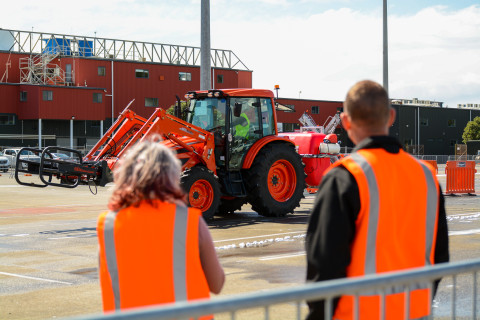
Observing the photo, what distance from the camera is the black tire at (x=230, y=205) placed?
56.0ft

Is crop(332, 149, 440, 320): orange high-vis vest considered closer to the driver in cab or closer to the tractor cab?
the tractor cab

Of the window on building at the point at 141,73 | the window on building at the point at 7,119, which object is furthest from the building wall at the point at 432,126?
the window on building at the point at 7,119

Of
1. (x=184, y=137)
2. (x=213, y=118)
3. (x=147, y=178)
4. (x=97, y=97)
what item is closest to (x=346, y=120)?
(x=147, y=178)

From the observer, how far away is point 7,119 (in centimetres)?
5750

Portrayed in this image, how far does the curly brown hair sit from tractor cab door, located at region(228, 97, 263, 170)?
12.2 metres

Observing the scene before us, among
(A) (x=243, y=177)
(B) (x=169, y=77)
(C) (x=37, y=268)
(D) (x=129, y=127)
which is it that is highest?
(B) (x=169, y=77)

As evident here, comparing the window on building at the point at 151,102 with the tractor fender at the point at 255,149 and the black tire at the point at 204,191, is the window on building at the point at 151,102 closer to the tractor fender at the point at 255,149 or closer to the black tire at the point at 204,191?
the tractor fender at the point at 255,149

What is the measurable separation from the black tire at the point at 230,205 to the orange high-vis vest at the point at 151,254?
1359 cm

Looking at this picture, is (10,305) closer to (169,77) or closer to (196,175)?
(196,175)

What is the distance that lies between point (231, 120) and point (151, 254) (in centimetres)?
1266

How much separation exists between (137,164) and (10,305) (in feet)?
17.4

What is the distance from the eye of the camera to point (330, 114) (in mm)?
77375

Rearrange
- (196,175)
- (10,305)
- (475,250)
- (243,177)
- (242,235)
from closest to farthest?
(10,305) < (475,250) < (242,235) < (196,175) < (243,177)

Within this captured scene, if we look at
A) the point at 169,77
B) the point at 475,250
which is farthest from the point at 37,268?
the point at 169,77
